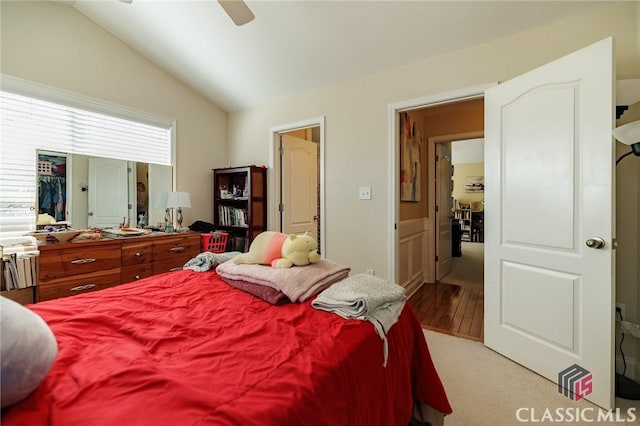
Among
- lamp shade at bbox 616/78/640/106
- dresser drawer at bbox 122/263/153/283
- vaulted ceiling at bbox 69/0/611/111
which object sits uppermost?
vaulted ceiling at bbox 69/0/611/111

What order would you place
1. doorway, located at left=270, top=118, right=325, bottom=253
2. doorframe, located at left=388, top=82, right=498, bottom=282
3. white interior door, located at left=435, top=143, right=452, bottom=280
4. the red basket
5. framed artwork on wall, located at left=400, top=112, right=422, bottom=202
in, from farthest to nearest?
white interior door, located at left=435, top=143, right=452, bottom=280 → doorway, located at left=270, top=118, right=325, bottom=253 → the red basket → framed artwork on wall, located at left=400, top=112, right=422, bottom=202 → doorframe, located at left=388, top=82, right=498, bottom=282

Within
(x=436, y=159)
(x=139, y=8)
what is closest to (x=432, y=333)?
(x=436, y=159)

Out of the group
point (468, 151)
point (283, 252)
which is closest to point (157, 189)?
point (283, 252)

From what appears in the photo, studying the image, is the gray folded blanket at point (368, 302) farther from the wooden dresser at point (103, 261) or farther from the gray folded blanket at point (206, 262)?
the wooden dresser at point (103, 261)

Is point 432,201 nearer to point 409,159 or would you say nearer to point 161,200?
point 409,159

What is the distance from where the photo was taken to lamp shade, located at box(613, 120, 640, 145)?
1.50 metres

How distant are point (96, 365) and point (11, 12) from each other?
3.21 m

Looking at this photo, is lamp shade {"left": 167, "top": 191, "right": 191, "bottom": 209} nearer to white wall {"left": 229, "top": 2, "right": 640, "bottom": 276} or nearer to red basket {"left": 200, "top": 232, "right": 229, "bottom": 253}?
red basket {"left": 200, "top": 232, "right": 229, "bottom": 253}

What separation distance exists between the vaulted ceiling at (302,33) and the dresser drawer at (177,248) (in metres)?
1.94

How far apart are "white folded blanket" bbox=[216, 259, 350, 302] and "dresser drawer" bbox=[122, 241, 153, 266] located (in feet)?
5.19

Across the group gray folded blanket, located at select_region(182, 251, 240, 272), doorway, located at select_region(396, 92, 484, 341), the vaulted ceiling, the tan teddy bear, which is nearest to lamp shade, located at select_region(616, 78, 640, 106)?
the vaulted ceiling

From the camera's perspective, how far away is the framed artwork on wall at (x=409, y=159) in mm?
3240

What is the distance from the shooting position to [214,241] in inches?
142

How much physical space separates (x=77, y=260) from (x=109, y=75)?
1.92m
